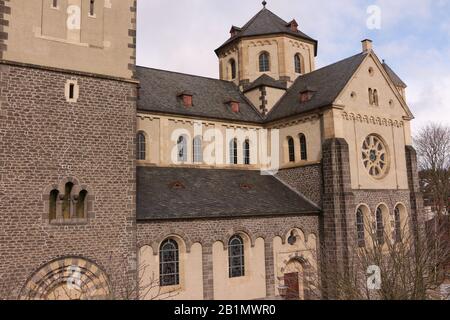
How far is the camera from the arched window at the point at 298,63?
3112 cm

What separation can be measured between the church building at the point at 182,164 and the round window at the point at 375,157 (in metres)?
0.09

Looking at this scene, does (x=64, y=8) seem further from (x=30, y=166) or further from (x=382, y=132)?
(x=382, y=132)

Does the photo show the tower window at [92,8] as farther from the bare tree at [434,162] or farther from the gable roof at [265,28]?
the bare tree at [434,162]

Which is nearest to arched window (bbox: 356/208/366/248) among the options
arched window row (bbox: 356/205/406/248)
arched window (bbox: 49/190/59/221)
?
arched window row (bbox: 356/205/406/248)

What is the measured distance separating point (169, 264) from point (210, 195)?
4262mm

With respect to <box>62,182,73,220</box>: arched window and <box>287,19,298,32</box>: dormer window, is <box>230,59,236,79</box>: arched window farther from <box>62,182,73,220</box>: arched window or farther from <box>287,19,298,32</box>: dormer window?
<box>62,182,73,220</box>: arched window

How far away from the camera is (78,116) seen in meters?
15.5

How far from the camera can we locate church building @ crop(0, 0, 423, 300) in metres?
14.5

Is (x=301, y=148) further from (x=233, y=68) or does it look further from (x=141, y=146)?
(x=233, y=68)

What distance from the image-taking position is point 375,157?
2395cm

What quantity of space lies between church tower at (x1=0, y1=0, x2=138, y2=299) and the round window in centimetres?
1371

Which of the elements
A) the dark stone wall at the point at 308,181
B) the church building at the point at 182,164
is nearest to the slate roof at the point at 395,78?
the church building at the point at 182,164

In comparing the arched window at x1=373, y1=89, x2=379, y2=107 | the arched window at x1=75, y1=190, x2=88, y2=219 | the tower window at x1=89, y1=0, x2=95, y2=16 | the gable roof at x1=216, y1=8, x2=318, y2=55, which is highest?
the gable roof at x1=216, y1=8, x2=318, y2=55
